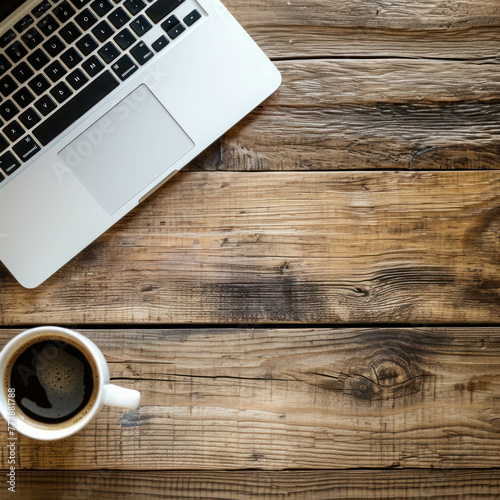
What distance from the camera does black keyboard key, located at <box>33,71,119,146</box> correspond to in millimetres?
607

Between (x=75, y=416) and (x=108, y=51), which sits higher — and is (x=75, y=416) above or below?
below

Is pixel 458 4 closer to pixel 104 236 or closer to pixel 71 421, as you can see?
pixel 104 236

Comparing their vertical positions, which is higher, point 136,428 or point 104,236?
point 104,236

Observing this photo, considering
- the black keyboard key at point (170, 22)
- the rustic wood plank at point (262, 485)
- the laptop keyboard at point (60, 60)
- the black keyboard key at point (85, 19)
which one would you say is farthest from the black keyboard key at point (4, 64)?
the rustic wood plank at point (262, 485)

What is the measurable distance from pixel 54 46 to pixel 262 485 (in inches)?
26.2

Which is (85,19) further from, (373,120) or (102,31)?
(373,120)

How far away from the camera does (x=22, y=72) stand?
1.98 ft

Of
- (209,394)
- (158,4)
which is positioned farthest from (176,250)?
(158,4)

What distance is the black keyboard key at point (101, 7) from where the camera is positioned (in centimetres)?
61

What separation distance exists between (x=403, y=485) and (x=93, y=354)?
1.58 feet

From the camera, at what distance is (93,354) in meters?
0.58

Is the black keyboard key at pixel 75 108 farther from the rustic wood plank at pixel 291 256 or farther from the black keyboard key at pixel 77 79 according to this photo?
the rustic wood plank at pixel 291 256

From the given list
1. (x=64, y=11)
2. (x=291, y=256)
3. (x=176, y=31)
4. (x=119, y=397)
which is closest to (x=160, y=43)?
(x=176, y=31)

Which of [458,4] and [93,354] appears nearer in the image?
[93,354]
